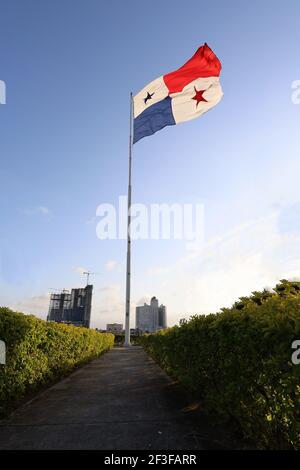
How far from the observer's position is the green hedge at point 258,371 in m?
3.23

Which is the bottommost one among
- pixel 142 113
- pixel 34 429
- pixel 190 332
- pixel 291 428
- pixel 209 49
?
pixel 34 429

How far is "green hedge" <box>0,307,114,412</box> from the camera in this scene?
6000 mm

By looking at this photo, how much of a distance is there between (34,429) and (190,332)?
11.2 ft

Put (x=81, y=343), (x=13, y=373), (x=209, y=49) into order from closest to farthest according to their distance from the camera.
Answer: (x=13, y=373) → (x=81, y=343) → (x=209, y=49)

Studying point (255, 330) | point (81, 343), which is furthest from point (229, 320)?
point (81, 343)

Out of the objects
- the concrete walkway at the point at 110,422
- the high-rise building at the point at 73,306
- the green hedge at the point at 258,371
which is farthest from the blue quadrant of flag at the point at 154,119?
the high-rise building at the point at 73,306

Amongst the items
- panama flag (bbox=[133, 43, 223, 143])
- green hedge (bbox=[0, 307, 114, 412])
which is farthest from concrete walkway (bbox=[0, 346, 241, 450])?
panama flag (bbox=[133, 43, 223, 143])

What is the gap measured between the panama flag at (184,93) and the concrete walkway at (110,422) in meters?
12.8

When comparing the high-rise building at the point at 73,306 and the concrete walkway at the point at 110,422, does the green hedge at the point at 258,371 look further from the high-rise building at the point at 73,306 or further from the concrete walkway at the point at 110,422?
the high-rise building at the point at 73,306

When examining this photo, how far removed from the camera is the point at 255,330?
12.5 ft

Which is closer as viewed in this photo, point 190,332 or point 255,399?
point 255,399

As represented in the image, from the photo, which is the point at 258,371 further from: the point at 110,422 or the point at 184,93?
the point at 184,93
